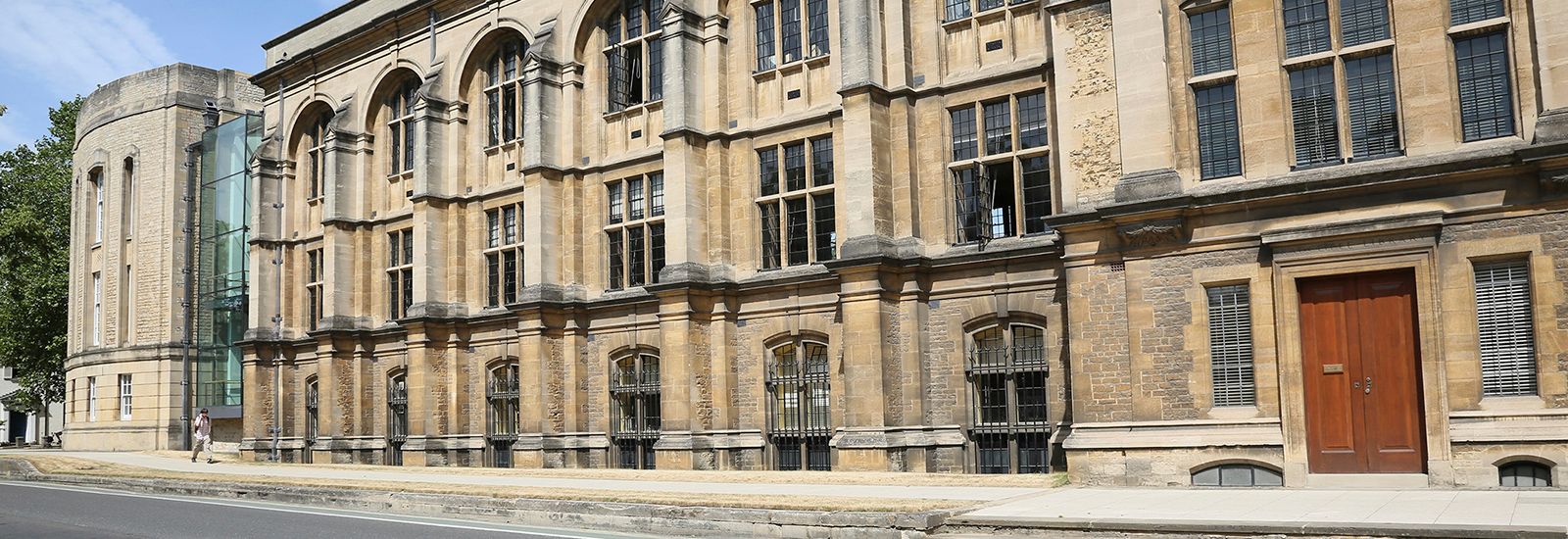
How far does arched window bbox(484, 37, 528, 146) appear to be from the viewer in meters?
31.4

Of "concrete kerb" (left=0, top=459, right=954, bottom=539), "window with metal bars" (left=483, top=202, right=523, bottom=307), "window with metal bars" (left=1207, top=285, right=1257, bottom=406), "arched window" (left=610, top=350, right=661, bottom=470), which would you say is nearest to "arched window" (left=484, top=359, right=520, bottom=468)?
"window with metal bars" (left=483, top=202, right=523, bottom=307)

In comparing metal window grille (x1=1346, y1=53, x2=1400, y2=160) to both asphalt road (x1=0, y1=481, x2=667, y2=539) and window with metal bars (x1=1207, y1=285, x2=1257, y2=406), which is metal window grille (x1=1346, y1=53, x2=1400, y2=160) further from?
asphalt road (x1=0, y1=481, x2=667, y2=539)

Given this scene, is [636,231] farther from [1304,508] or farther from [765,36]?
[1304,508]

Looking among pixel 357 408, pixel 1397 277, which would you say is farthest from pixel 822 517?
pixel 357 408

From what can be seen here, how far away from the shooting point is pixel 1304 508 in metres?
13.5

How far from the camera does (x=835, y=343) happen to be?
2405 cm

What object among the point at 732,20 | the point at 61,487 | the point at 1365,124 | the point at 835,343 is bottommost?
the point at 61,487

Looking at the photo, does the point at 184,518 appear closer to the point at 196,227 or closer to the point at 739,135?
the point at 739,135

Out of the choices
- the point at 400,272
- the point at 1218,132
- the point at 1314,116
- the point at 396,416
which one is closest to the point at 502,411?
the point at 396,416

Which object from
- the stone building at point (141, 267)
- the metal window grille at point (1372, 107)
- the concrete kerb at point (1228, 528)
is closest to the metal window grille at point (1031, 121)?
the metal window grille at point (1372, 107)

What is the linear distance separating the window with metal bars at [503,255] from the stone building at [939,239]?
0.31 ft

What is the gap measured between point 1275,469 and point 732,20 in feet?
48.9

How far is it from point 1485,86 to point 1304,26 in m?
2.52

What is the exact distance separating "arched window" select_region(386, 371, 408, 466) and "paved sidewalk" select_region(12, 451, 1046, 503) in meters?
2.46
